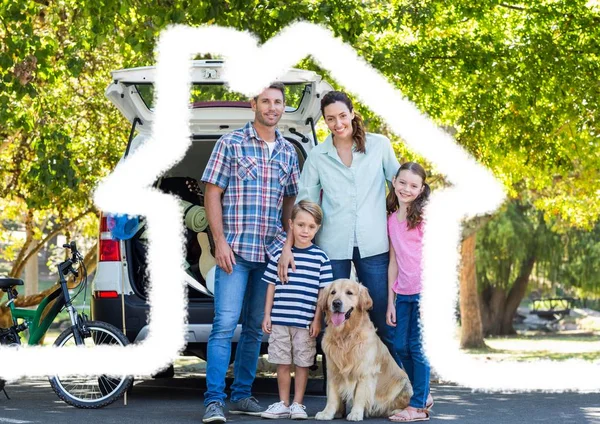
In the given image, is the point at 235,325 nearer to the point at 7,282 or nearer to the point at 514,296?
the point at 7,282

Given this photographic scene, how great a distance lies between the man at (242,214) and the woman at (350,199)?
0.19 metres

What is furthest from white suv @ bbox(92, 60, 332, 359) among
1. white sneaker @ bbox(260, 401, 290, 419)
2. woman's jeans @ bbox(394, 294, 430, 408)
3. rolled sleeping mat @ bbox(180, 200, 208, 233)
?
woman's jeans @ bbox(394, 294, 430, 408)

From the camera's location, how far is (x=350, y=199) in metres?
6.88

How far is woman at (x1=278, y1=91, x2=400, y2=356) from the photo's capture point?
6859 mm

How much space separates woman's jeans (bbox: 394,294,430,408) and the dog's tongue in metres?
0.42

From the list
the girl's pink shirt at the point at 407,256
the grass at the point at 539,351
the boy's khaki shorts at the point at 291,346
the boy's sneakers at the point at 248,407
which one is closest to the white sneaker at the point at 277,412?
the boy's sneakers at the point at 248,407

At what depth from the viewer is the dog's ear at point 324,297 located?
22.0 feet

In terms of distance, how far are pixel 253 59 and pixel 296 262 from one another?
2.80 m

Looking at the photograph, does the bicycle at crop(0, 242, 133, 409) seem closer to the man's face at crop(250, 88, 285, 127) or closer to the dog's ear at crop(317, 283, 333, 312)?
the dog's ear at crop(317, 283, 333, 312)

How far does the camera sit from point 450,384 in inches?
434

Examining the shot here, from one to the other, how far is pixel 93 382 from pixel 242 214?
69.1 inches

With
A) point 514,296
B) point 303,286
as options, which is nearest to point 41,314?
point 303,286

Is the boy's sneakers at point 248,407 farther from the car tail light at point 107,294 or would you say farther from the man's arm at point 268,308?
the car tail light at point 107,294
